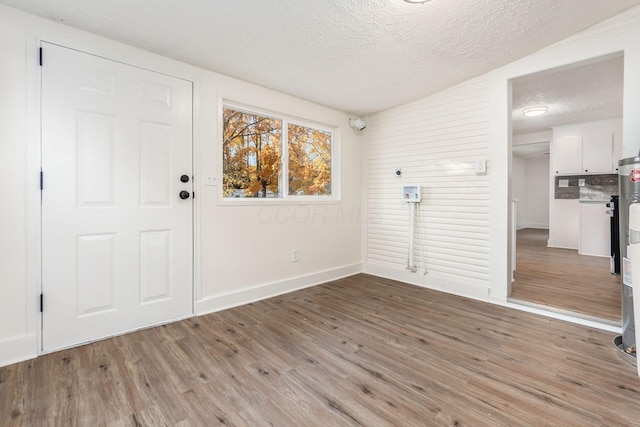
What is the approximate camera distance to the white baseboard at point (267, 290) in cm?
275

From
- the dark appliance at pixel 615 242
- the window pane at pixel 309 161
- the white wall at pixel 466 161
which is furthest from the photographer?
the dark appliance at pixel 615 242

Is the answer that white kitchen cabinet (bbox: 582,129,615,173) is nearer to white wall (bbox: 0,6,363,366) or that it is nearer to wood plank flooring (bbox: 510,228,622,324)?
wood plank flooring (bbox: 510,228,622,324)

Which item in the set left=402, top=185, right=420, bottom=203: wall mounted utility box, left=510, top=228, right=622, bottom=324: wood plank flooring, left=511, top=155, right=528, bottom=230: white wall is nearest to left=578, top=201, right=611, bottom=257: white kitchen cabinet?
left=510, top=228, right=622, bottom=324: wood plank flooring

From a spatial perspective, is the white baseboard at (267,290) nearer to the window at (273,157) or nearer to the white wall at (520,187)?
the window at (273,157)

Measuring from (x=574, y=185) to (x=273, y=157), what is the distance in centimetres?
592

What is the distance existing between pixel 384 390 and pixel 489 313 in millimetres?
1655

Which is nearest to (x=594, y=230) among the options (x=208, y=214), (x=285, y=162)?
(x=285, y=162)

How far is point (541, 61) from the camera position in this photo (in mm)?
2668

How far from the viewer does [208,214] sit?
8.98 ft

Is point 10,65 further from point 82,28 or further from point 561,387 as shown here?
point 561,387

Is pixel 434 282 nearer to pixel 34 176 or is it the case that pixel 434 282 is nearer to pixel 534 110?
pixel 534 110

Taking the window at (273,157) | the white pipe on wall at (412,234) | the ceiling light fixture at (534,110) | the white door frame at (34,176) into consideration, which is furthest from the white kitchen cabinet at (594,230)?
the white door frame at (34,176)

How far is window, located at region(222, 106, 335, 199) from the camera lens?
299 cm

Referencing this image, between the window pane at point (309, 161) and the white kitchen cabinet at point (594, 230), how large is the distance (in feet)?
16.1
